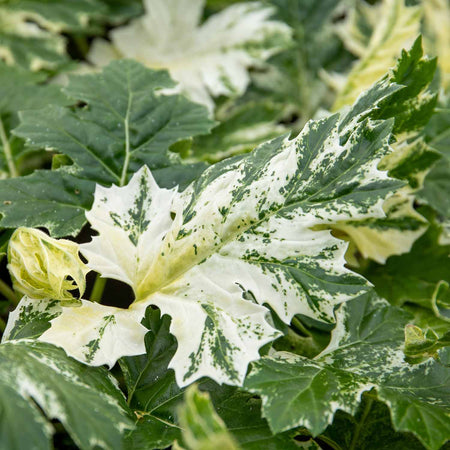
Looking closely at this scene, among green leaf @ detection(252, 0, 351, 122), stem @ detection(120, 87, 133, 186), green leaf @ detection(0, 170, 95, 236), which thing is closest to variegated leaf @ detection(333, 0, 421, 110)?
green leaf @ detection(252, 0, 351, 122)

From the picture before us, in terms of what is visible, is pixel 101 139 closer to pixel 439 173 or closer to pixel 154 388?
pixel 154 388

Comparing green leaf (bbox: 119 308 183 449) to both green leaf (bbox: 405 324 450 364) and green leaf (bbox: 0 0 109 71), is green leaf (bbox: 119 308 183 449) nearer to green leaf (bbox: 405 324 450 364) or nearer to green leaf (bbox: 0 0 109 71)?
green leaf (bbox: 405 324 450 364)

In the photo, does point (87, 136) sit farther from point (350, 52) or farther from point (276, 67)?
point (350, 52)

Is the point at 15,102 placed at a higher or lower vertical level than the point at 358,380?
higher

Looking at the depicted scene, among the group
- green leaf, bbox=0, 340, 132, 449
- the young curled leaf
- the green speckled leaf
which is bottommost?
the green speckled leaf

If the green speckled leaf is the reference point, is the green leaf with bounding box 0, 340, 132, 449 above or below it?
above

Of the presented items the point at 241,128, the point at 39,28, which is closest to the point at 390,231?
the point at 241,128
